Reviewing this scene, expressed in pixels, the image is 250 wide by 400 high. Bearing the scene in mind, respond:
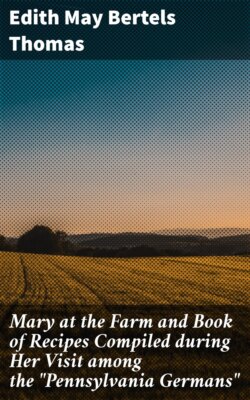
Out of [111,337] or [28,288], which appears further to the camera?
[28,288]

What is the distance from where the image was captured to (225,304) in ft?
74.9

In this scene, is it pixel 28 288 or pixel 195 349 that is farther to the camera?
pixel 28 288

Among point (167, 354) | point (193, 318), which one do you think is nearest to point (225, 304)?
point (193, 318)

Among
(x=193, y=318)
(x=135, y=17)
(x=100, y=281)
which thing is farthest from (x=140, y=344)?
(x=100, y=281)

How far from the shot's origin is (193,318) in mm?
18125

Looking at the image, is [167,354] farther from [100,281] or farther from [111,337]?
[100,281]

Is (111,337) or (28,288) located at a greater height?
(28,288)

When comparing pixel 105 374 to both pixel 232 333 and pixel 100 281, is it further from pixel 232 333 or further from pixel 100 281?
pixel 100 281

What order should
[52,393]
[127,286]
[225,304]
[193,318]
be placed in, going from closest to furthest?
[52,393] → [193,318] → [225,304] → [127,286]

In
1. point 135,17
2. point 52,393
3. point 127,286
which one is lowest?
point 52,393

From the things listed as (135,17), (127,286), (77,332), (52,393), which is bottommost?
(52,393)

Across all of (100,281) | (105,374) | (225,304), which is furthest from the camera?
(100,281)

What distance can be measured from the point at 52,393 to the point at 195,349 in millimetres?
4001

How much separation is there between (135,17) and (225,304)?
43.0 feet
